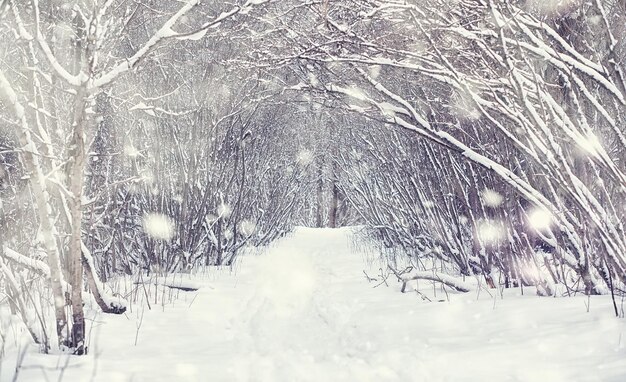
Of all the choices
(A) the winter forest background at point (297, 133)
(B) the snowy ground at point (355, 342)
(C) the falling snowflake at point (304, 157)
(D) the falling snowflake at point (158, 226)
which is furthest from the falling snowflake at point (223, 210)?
(C) the falling snowflake at point (304, 157)

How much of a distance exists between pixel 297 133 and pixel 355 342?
8.89 m

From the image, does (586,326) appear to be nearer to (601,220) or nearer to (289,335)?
(601,220)

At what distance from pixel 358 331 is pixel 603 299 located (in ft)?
5.62

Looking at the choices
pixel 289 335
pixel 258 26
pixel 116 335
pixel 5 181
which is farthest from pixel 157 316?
pixel 258 26

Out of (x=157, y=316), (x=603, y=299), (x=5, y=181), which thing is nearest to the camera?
(x=603, y=299)

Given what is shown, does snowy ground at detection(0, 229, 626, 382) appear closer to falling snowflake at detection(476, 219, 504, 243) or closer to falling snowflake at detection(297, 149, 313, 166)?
falling snowflake at detection(476, 219, 504, 243)

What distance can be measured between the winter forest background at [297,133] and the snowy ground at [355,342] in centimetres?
30

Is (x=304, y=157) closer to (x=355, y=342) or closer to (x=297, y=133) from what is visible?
(x=297, y=133)

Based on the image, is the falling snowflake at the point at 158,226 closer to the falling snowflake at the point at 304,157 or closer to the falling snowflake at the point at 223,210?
the falling snowflake at the point at 223,210

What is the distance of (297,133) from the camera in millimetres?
12289

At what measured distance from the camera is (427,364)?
9.85ft

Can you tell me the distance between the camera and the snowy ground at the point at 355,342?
265 cm

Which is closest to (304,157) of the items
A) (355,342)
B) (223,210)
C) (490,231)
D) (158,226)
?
(223,210)

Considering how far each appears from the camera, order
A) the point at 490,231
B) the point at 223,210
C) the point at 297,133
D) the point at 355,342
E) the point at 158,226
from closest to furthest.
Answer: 1. the point at 355,342
2. the point at 490,231
3. the point at 158,226
4. the point at 223,210
5. the point at 297,133
